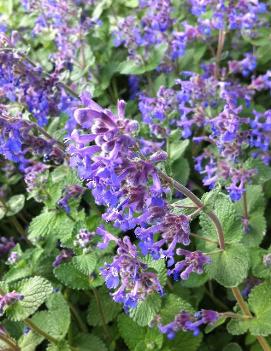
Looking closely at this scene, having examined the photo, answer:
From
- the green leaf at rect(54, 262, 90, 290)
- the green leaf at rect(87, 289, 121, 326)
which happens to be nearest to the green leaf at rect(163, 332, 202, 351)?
the green leaf at rect(87, 289, 121, 326)

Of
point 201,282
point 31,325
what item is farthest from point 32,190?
point 201,282

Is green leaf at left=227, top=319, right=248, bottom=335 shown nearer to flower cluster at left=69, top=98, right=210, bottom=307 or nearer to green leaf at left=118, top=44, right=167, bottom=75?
flower cluster at left=69, top=98, right=210, bottom=307

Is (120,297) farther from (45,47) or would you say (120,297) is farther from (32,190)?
(45,47)

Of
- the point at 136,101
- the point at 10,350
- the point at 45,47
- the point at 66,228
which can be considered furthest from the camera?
the point at 45,47

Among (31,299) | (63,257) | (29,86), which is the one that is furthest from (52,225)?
(29,86)

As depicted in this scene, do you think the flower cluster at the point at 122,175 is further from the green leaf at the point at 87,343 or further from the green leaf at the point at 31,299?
the green leaf at the point at 87,343

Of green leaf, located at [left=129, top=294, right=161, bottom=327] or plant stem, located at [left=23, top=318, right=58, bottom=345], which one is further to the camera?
plant stem, located at [left=23, top=318, right=58, bottom=345]
